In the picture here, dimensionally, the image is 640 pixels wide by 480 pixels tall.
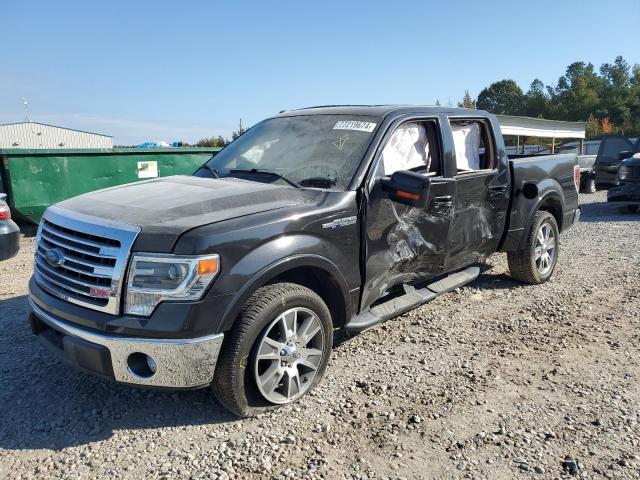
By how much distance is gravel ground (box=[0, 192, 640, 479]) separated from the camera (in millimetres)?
2678

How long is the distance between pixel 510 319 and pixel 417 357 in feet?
4.48

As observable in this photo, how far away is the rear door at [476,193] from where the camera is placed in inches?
177

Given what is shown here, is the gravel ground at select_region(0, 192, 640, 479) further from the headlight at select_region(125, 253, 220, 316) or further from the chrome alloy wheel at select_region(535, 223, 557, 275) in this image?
the chrome alloy wheel at select_region(535, 223, 557, 275)

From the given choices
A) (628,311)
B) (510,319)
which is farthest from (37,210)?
(628,311)

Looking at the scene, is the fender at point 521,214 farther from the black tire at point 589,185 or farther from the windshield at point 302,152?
the black tire at point 589,185

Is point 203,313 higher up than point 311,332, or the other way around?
point 203,313

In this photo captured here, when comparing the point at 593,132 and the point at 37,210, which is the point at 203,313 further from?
the point at 593,132

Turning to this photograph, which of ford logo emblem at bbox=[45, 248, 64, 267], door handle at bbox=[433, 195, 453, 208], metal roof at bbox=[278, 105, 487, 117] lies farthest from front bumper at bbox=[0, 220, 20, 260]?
door handle at bbox=[433, 195, 453, 208]

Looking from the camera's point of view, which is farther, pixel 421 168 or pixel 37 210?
pixel 37 210

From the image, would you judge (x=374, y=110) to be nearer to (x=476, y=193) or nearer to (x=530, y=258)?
(x=476, y=193)

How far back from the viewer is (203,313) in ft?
8.83

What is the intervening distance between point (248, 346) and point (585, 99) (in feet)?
286

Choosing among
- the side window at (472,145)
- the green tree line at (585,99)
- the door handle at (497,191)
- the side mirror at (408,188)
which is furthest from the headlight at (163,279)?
the green tree line at (585,99)

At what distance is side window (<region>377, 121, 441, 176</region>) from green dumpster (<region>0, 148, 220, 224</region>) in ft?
25.8
